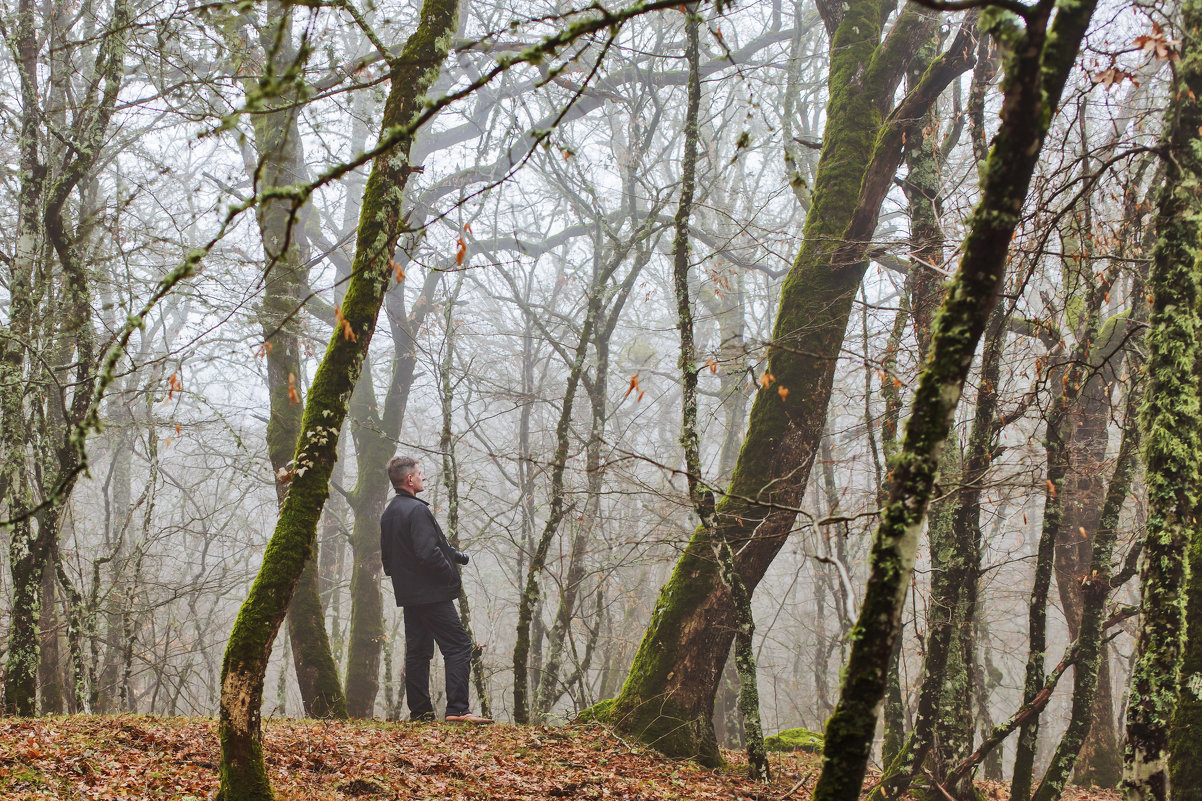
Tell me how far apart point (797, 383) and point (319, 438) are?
3.95m

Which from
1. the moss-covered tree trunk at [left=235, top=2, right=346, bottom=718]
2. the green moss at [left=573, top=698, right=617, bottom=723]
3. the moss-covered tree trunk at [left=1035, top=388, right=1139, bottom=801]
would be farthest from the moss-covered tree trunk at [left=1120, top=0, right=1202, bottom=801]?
the moss-covered tree trunk at [left=235, top=2, right=346, bottom=718]

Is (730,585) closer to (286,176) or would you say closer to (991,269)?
(991,269)

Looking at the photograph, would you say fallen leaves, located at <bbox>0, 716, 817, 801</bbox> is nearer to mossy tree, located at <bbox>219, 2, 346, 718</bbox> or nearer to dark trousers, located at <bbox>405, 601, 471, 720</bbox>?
dark trousers, located at <bbox>405, 601, 471, 720</bbox>

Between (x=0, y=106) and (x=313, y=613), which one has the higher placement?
(x=0, y=106)

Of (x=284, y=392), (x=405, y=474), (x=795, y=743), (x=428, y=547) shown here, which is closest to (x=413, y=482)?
(x=405, y=474)

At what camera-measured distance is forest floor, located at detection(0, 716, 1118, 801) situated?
3.85 meters

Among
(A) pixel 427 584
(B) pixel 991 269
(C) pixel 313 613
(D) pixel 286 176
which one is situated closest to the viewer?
(B) pixel 991 269

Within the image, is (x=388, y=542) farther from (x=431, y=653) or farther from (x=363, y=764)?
(x=363, y=764)

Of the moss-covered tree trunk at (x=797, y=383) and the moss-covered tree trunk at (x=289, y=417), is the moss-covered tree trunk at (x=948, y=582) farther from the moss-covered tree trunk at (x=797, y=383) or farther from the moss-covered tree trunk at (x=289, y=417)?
the moss-covered tree trunk at (x=289, y=417)

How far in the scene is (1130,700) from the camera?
10.9 feet

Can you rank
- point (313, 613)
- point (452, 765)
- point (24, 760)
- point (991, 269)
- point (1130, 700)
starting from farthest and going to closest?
point (313, 613), point (452, 765), point (24, 760), point (1130, 700), point (991, 269)

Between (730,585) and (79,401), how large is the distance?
5.53 meters

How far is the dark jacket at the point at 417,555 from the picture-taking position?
6.96 m

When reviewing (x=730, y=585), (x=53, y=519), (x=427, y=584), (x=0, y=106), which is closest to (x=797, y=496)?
(x=730, y=585)
